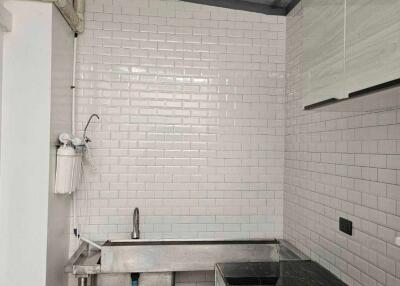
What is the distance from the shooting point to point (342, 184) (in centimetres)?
183

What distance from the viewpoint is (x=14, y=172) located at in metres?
1.87

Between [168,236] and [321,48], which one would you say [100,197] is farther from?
[321,48]

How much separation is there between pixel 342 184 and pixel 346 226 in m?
0.23

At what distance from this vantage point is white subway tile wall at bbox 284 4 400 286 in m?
1.48

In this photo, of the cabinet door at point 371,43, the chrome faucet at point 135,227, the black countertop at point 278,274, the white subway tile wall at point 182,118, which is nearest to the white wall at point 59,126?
the white subway tile wall at point 182,118

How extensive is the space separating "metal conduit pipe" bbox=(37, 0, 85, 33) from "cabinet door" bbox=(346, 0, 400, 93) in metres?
1.58

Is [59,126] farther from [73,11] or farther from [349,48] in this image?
[349,48]

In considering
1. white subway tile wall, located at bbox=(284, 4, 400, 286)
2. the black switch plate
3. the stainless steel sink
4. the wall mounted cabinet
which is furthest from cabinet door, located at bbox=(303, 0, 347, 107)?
the stainless steel sink

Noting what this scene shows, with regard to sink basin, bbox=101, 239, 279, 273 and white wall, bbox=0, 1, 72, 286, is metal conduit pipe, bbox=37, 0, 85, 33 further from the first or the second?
sink basin, bbox=101, 239, 279, 273

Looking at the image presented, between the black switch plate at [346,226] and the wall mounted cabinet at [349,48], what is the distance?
69 centimetres

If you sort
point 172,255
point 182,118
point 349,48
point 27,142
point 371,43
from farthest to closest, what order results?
point 182,118 < point 172,255 < point 27,142 < point 349,48 < point 371,43

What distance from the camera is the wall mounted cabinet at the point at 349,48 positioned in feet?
3.05

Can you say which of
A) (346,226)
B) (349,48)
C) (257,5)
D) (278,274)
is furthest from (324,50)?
(257,5)

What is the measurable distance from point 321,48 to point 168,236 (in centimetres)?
174
